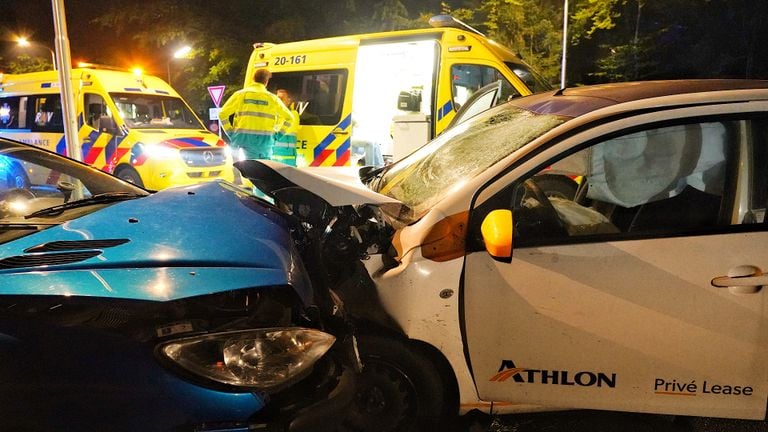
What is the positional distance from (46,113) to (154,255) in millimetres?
9376

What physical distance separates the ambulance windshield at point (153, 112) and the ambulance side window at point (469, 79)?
189 inches

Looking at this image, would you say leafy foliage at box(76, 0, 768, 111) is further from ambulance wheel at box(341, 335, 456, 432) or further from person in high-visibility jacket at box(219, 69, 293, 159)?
ambulance wheel at box(341, 335, 456, 432)

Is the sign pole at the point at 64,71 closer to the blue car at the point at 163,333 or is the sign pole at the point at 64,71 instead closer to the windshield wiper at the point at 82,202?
the windshield wiper at the point at 82,202

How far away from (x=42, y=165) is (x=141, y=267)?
6.84ft

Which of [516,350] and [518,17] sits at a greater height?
[518,17]

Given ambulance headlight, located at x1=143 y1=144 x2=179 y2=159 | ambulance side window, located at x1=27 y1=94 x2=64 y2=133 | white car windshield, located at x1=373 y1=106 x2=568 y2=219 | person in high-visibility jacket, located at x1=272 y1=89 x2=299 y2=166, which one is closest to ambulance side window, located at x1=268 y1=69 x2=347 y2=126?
person in high-visibility jacket, located at x1=272 y1=89 x2=299 y2=166


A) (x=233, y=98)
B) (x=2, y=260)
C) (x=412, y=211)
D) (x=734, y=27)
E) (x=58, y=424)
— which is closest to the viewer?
(x=58, y=424)

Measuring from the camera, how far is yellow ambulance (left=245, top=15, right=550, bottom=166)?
21.5 feet

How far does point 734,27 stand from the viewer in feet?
62.0

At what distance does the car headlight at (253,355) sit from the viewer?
1457 mm

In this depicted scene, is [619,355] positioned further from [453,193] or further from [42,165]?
[42,165]

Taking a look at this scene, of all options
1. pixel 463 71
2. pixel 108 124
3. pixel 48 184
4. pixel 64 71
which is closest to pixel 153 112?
pixel 108 124

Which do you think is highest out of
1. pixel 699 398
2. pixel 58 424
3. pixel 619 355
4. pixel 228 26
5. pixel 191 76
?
pixel 228 26

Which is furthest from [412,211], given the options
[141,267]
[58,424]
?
[58,424]
